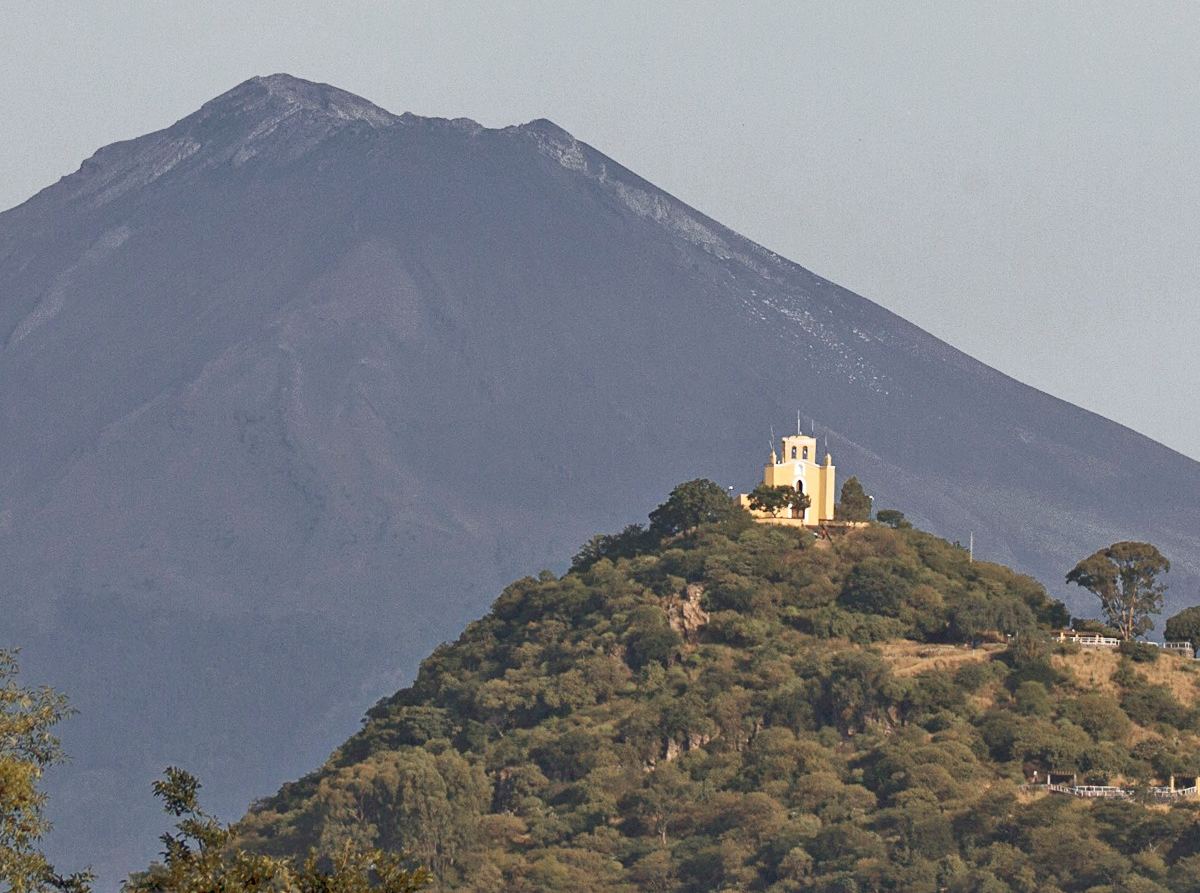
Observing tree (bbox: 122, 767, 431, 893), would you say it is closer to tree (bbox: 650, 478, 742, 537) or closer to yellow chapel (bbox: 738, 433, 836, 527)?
tree (bbox: 650, 478, 742, 537)

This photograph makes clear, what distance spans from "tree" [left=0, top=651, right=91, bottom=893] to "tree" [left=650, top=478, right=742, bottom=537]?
9719cm

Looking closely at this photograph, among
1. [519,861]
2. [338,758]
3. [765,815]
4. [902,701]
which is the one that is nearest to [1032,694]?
[902,701]

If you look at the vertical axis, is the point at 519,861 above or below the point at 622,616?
below

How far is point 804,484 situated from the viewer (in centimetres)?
14250

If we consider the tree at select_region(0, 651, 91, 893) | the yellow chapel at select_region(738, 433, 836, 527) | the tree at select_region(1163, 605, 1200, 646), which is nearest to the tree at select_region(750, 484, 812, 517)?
the yellow chapel at select_region(738, 433, 836, 527)

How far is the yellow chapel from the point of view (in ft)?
465

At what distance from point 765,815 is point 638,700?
1316cm

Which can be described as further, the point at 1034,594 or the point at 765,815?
the point at 1034,594

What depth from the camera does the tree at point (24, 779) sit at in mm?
40656

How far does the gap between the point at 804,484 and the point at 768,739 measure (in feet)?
69.7

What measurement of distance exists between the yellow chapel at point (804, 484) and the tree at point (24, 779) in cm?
9737

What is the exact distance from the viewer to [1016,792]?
384 feet

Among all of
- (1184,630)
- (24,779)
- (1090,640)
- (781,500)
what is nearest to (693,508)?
(781,500)

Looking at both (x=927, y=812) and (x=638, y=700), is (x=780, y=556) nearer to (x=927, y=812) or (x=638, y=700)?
(x=638, y=700)
